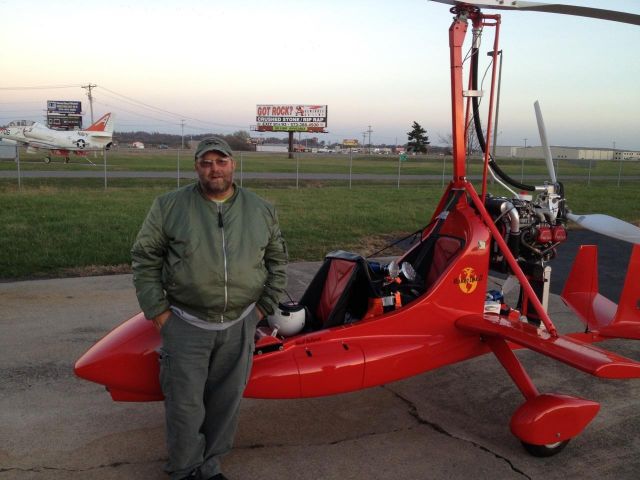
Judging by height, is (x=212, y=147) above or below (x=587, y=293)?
above

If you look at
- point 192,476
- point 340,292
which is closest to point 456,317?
point 340,292

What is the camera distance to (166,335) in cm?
298

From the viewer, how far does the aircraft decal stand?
4.18m

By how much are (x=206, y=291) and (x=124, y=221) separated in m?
9.61

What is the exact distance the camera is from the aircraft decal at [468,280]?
4.18 metres

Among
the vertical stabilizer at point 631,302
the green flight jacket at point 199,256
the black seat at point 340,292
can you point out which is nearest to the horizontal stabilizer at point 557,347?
the black seat at point 340,292

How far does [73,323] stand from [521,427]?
4.49 m

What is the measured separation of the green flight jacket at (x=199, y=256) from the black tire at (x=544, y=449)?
2115 millimetres

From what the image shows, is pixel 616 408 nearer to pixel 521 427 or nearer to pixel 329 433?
pixel 521 427

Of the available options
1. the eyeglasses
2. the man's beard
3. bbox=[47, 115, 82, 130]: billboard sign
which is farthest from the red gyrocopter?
bbox=[47, 115, 82, 130]: billboard sign

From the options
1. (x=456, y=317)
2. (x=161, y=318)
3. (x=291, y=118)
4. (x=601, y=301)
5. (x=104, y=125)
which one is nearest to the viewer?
(x=161, y=318)

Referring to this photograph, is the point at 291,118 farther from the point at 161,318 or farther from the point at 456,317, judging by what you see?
the point at 161,318

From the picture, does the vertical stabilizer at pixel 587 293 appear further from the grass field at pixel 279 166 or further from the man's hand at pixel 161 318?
the grass field at pixel 279 166

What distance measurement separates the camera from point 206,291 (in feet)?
9.37
